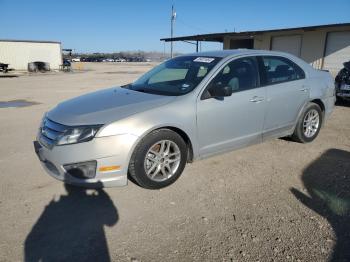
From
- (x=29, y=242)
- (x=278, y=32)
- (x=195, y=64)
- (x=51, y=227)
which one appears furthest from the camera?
(x=278, y=32)

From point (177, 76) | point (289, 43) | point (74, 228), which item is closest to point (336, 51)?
point (289, 43)

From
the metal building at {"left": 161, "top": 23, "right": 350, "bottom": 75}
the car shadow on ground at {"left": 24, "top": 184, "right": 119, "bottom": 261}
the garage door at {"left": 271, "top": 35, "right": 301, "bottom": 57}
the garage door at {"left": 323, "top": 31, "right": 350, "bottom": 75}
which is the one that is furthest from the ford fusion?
the garage door at {"left": 271, "top": 35, "right": 301, "bottom": 57}

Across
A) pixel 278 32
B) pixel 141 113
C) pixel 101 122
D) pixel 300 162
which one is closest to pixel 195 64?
pixel 141 113

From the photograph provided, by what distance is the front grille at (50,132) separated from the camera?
3436 mm

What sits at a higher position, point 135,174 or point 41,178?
point 135,174

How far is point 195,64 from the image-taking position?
457 cm

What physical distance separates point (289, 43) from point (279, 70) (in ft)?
47.5

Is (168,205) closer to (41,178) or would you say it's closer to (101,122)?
(101,122)

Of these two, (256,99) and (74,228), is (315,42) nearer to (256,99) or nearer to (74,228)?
(256,99)

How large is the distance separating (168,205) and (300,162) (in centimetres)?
230

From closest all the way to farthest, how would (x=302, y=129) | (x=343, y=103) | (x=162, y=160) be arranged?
(x=162, y=160), (x=302, y=129), (x=343, y=103)

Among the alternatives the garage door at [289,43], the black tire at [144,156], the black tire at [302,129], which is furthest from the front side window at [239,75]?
the garage door at [289,43]

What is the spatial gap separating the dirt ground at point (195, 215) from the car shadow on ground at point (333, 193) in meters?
0.01

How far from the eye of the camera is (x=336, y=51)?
51.7ft
